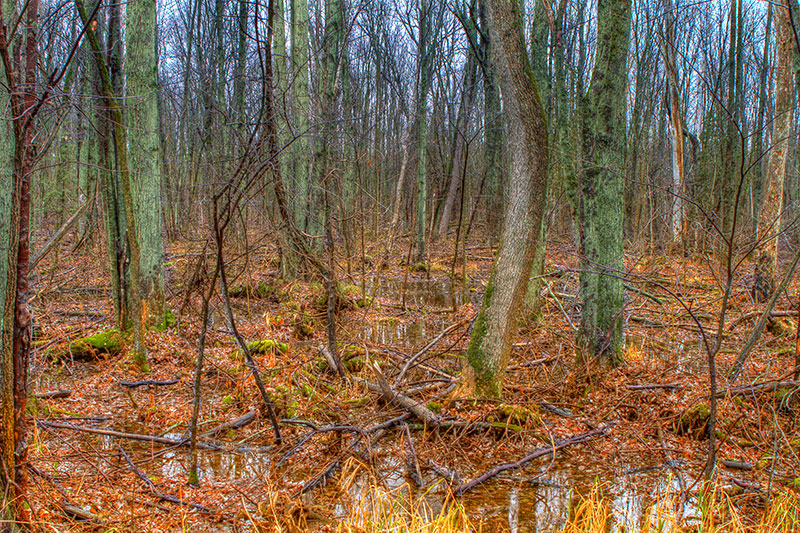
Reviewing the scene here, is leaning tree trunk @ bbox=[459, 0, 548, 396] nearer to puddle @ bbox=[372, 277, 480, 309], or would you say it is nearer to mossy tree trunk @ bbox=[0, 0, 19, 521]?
mossy tree trunk @ bbox=[0, 0, 19, 521]

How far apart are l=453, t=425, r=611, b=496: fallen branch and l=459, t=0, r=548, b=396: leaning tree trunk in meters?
0.86

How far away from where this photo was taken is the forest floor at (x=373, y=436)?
4016 millimetres

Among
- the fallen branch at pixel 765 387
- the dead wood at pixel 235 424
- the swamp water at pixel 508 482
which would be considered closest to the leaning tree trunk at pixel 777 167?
the fallen branch at pixel 765 387

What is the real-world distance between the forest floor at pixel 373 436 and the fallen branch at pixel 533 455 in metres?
0.04

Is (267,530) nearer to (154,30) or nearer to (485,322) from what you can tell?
(485,322)

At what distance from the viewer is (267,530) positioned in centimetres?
376

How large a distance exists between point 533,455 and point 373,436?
4.72 feet

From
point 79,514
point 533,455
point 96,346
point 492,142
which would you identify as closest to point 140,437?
point 79,514

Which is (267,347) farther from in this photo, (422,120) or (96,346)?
(422,120)

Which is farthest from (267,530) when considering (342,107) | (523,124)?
(342,107)

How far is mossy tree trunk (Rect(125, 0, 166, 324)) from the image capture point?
→ 7.12 metres

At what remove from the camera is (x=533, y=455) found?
4.86 meters

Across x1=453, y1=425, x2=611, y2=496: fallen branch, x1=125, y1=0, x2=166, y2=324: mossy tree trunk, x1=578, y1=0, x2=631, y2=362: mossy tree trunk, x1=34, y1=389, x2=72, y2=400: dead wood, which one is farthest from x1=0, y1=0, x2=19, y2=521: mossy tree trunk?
x1=578, y1=0, x2=631, y2=362: mossy tree trunk

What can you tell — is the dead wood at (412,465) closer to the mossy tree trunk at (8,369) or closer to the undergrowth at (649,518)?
the undergrowth at (649,518)
